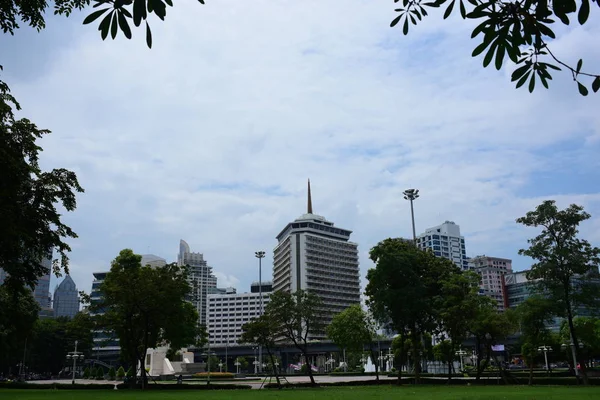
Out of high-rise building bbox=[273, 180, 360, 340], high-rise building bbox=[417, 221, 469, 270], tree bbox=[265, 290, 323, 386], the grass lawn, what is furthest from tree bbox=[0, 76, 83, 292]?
high-rise building bbox=[417, 221, 469, 270]

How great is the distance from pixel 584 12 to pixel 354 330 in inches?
1989

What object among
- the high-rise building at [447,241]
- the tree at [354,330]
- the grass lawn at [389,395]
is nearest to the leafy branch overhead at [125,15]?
the grass lawn at [389,395]

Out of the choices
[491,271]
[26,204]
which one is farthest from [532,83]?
[491,271]

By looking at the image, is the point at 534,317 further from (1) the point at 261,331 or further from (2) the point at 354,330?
(2) the point at 354,330

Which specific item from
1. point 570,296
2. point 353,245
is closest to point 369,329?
point 570,296

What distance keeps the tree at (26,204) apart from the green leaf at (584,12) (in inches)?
647

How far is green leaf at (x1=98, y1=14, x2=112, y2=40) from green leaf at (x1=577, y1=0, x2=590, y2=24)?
3.48 metres

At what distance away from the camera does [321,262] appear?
5664 inches

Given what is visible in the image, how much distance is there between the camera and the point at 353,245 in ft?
504

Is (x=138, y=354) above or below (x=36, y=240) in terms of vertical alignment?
below

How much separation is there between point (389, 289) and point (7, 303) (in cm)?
2531

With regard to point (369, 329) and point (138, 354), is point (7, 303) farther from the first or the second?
point (369, 329)

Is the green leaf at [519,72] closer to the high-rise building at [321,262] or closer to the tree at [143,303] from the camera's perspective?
the tree at [143,303]

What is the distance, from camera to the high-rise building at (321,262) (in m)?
141
